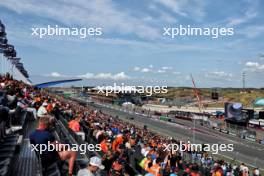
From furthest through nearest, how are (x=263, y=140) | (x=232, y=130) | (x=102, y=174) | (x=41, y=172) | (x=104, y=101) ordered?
1. (x=104, y=101)
2. (x=232, y=130)
3. (x=263, y=140)
4. (x=102, y=174)
5. (x=41, y=172)

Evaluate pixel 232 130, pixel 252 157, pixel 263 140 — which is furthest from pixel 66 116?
pixel 232 130

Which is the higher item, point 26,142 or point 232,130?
point 26,142

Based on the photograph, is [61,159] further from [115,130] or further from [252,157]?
[252,157]

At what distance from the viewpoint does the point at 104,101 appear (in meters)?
131

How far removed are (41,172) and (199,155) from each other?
705 inches

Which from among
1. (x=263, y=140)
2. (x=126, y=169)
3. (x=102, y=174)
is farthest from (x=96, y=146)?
(x=263, y=140)

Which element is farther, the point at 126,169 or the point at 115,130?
the point at 115,130

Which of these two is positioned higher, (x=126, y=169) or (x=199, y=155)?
(x=126, y=169)

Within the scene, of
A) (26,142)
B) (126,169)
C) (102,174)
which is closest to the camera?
(102,174)

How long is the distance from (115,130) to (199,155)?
5783 mm

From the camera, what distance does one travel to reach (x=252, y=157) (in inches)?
1515

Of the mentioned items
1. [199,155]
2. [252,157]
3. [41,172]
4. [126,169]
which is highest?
[41,172]

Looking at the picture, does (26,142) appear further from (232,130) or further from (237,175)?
(232,130)

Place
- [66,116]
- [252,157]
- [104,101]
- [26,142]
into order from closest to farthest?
1. [26,142]
2. [66,116]
3. [252,157]
4. [104,101]
